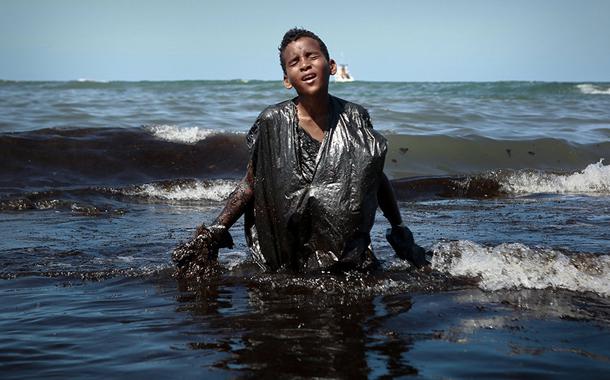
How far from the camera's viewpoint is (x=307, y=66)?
4.15m

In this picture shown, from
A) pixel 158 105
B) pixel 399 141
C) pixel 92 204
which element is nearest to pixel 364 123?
pixel 92 204

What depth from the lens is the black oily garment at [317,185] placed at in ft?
13.4

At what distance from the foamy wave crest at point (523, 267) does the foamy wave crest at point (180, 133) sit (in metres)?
7.12

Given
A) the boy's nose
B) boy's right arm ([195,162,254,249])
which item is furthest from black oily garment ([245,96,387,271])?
the boy's nose

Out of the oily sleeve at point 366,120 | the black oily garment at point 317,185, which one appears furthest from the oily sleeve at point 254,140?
the oily sleeve at point 366,120

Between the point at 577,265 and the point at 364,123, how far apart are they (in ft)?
4.75

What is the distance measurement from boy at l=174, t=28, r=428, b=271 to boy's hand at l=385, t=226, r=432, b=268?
232 mm

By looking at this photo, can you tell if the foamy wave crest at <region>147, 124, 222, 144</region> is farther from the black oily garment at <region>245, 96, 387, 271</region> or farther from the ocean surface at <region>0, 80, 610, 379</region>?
the black oily garment at <region>245, 96, 387, 271</region>

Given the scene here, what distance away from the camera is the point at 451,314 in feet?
11.6

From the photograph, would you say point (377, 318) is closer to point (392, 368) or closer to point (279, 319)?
point (279, 319)

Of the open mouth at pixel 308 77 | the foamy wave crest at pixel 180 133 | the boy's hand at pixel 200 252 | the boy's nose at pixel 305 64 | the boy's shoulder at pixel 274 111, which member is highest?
the boy's nose at pixel 305 64

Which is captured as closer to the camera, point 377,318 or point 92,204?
point 377,318

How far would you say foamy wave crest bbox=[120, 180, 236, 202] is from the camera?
8.52 meters

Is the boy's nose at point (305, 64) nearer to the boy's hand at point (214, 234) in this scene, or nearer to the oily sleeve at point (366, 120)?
the oily sleeve at point (366, 120)
